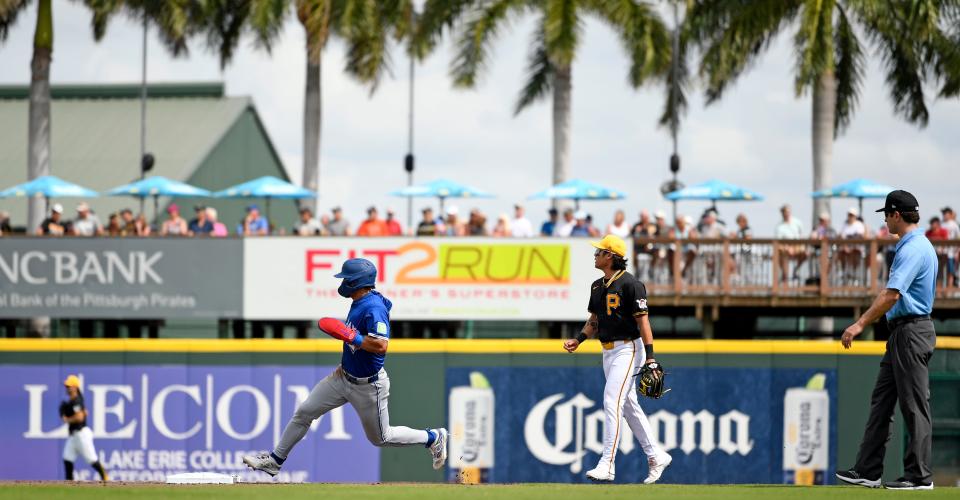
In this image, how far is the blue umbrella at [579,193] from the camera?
94.5ft

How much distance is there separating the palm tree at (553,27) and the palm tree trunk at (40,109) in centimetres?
857

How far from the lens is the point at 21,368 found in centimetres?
2273

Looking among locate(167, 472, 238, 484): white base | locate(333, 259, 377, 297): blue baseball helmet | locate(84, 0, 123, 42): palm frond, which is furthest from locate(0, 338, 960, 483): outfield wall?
locate(84, 0, 123, 42): palm frond

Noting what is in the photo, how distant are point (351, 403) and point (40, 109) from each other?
24.7 metres

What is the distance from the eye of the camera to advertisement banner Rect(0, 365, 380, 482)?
2236cm

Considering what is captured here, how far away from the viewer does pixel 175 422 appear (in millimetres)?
22531

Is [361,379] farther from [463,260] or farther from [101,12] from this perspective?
[101,12]

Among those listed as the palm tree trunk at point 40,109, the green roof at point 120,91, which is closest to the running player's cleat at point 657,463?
the palm tree trunk at point 40,109

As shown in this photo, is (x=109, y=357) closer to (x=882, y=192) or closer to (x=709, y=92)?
(x=882, y=192)

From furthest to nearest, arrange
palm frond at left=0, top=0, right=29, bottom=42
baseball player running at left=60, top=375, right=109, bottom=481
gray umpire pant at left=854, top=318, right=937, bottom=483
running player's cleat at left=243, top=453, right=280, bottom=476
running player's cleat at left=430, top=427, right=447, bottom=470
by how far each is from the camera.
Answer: palm frond at left=0, top=0, right=29, bottom=42 < baseball player running at left=60, top=375, right=109, bottom=481 < running player's cleat at left=430, top=427, right=447, bottom=470 < running player's cleat at left=243, top=453, right=280, bottom=476 < gray umpire pant at left=854, top=318, right=937, bottom=483

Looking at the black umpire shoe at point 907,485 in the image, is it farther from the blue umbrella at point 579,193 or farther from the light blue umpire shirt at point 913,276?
the blue umbrella at point 579,193

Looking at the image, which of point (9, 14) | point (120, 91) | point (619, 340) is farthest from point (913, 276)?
point (120, 91)

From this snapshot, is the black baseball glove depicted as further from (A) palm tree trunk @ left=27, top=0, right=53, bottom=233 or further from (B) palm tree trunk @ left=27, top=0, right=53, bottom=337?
(A) palm tree trunk @ left=27, top=0, right=53, bottom=233

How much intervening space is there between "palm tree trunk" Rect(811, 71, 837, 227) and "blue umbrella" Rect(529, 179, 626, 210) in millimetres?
6366
